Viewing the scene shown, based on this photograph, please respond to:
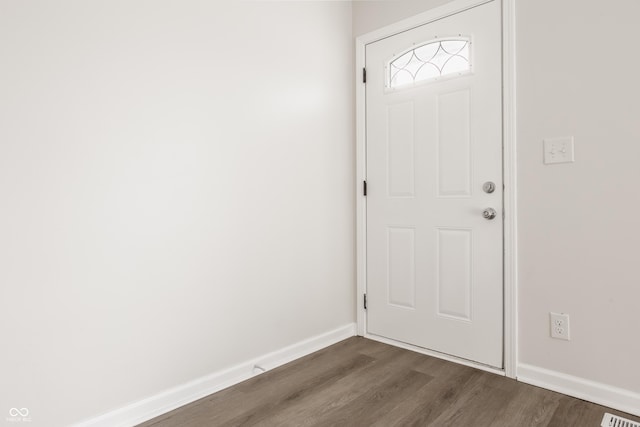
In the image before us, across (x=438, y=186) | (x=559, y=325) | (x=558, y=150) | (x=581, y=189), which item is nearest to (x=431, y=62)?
(x=438, y=186)

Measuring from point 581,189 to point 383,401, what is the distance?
143 centimetres

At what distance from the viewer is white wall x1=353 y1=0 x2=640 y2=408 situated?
1760 mm

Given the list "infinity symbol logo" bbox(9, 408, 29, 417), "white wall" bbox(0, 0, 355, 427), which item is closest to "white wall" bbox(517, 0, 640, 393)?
"white wall" bbox(0, 0, 355, 427)

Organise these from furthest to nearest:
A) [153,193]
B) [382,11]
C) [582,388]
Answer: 1. [382,11]
2. [582,388]
3. [153,193]

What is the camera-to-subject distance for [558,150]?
76.3 inches

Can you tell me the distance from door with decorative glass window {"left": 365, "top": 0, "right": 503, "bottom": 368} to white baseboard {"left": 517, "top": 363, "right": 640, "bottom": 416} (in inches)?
6.8

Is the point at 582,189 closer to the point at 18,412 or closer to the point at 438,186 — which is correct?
the point at 438,186

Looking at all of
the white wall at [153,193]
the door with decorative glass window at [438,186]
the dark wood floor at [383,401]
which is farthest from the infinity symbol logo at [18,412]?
the door with decorative glass window at [438,186]

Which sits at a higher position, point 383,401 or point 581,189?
point 581,189

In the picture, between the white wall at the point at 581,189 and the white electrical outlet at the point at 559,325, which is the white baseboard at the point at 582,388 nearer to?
the white wall at the point at 581,189

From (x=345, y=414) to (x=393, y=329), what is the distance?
0.98 metres

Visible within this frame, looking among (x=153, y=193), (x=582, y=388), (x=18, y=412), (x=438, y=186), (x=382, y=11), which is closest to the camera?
(x=18, y=412)

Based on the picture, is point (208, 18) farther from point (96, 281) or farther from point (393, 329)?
point (393, 329)

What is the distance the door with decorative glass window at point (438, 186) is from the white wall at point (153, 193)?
0.42 meters
